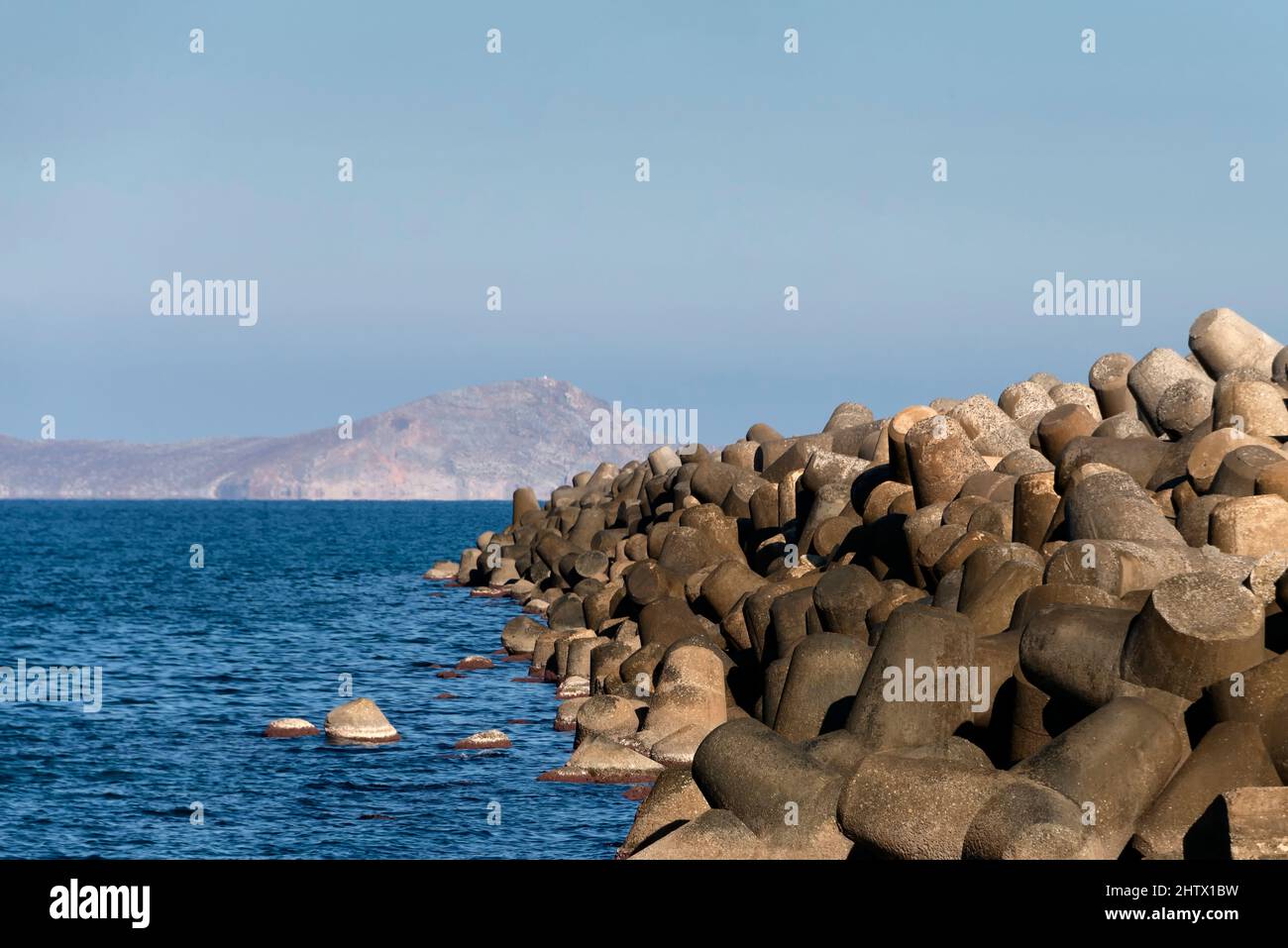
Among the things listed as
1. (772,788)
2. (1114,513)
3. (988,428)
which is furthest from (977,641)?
(988,428)

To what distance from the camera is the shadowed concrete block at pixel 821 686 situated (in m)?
17.0

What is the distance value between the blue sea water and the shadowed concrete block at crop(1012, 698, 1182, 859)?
486cm

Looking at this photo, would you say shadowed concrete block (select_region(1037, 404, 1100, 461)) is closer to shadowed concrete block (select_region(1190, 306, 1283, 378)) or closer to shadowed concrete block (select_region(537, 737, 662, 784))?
shadowed concrete block (select_region(1190, 306, 1283, 378))

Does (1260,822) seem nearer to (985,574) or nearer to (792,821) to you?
(792,821)

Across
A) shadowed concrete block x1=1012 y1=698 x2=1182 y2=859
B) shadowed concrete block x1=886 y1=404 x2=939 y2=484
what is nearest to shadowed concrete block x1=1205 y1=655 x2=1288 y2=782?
shadowed concrete block x1=1012 y1=698 x2=1182 y2=859

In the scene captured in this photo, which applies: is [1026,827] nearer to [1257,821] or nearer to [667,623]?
[1257,821]

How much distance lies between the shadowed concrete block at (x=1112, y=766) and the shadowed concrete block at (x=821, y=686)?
12.9ft

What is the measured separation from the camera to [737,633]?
2231cm

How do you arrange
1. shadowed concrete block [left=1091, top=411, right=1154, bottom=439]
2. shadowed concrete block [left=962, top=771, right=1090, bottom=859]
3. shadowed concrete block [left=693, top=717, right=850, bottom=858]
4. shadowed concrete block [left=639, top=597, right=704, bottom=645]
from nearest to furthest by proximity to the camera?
shadowed concrete block [left=962, top=771, right=1090, bottom=859]
shadowed concrete block [left=693, top=717, right=850, bottom=858]
shadowed concrete block [left=639, top=597, right=704, bottom=645]
shadowed concrete block [left=1091, top=411, right=1154, bottom=439]

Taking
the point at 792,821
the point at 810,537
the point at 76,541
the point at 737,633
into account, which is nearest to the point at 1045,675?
the point at 792,821

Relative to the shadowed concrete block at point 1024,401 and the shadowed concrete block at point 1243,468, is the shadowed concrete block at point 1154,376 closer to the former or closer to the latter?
the shadowed concrete block at point 1024,401

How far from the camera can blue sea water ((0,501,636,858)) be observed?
680 inches

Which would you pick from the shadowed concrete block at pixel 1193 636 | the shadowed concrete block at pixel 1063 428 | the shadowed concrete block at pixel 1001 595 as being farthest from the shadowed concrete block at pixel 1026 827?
the shadowed concrete block at pixel 1063 428

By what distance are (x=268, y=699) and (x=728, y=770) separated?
15875 millimetres
